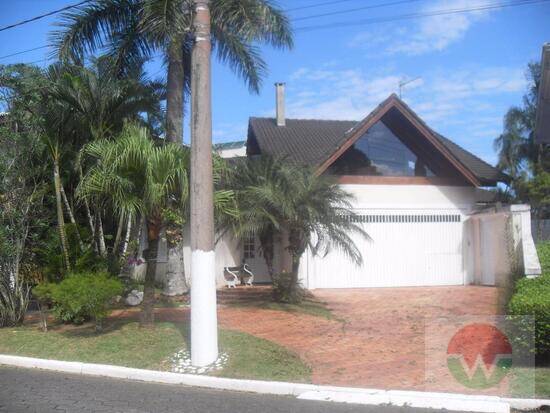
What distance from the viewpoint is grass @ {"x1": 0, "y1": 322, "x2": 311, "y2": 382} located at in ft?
26.5

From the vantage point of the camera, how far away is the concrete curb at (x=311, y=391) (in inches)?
253

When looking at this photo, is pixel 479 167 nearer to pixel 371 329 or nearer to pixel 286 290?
pixel 286 290

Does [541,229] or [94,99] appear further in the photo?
[541,229]

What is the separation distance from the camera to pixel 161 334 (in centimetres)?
966

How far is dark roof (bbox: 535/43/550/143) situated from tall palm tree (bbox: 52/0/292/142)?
18.9ft

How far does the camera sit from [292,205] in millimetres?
12031

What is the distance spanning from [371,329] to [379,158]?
7939 millimetres

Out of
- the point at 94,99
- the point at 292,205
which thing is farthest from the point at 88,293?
the point at 292,205

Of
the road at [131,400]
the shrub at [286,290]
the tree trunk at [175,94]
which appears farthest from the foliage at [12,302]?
the shrub at [286,290]

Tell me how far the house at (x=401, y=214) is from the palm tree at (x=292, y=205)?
330 cm

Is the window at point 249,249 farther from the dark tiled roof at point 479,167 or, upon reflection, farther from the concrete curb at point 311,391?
the concrete curb at point 311,391

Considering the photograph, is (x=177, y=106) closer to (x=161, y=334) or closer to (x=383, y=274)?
(x=161, y=334)

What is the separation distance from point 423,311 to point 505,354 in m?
4.12

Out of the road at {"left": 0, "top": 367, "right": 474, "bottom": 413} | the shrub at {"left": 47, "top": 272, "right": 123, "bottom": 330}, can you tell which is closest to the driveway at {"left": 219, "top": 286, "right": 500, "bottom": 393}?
the road at {"left": 0, "top": 367, "right": 474, "bottom": 413}
